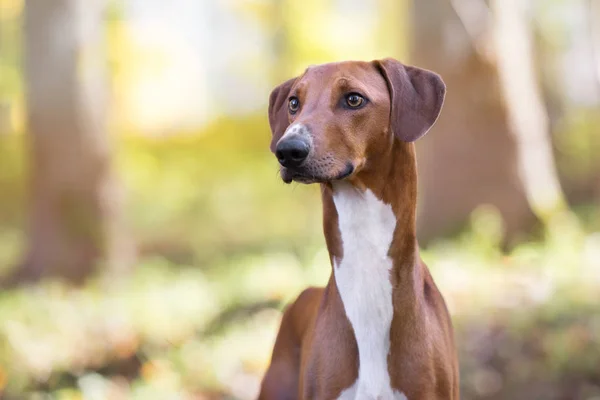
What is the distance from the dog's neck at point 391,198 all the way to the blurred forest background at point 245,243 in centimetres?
25

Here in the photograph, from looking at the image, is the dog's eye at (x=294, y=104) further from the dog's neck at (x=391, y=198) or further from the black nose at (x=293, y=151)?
the black nose at (x=293, y=151)

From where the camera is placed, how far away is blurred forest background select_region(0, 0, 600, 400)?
615cm

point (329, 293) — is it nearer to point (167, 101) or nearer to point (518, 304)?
point (518, 304)

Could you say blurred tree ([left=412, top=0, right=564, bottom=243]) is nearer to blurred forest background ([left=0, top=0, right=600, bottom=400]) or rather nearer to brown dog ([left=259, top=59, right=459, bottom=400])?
blurred forest background ([left=0, top=0, right=600, bottom=400])

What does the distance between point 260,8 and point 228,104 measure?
2.85 meters

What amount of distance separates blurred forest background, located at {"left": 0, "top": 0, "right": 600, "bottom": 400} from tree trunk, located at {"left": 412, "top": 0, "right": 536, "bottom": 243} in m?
0.02

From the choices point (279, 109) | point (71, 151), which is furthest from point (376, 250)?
point (71, 151)

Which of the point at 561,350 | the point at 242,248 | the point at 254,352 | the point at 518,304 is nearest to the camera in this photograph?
the point at 561,350

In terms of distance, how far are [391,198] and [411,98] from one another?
1.38 ft

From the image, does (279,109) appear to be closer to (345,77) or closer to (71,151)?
(345,77)

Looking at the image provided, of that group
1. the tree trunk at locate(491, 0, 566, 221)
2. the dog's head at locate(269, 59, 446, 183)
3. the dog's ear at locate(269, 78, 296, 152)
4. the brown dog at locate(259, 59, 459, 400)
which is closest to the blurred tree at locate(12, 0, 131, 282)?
the tree trunk at locate(491, 0, 566, 221)

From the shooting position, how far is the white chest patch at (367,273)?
334cm

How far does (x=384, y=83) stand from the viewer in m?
3.49

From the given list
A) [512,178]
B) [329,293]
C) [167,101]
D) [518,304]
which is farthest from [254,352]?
[167,101]
